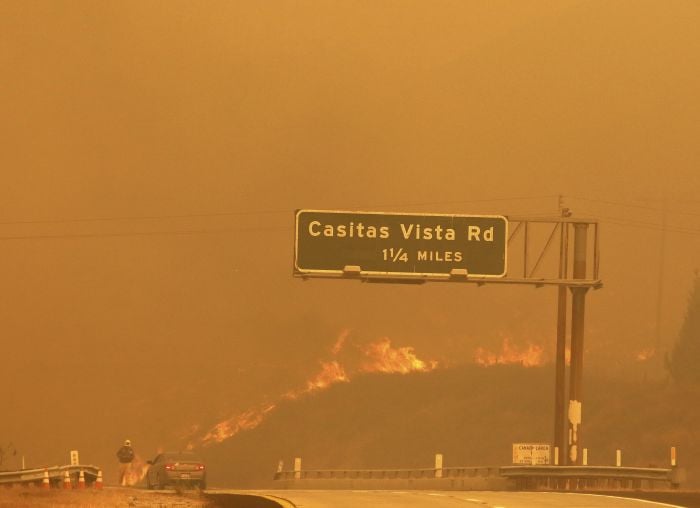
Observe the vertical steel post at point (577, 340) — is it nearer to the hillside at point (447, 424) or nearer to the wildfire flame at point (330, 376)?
the hillside at point (447, 424)

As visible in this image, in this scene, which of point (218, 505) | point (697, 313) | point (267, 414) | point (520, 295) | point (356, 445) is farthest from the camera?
point (520, 295)

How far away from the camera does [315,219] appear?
1721 inches

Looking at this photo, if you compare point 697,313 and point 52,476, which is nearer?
point 52,476

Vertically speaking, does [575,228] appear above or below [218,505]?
above

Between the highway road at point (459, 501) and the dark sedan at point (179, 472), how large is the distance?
1325 cm

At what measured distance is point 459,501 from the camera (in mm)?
28953

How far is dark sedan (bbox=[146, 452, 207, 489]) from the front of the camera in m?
45.6

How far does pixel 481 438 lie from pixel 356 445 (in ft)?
63.3

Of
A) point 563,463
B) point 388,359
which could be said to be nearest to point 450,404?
point 388,359

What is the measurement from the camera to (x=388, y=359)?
187 metres

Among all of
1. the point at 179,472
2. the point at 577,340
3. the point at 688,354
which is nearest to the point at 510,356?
the point at 688,354

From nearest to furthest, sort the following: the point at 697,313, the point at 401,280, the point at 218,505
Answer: the point at 218,505, the point at 401,280, the point at 697,313

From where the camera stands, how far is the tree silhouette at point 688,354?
5226 inches

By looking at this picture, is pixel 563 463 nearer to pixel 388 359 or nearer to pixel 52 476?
pixel 52 476
